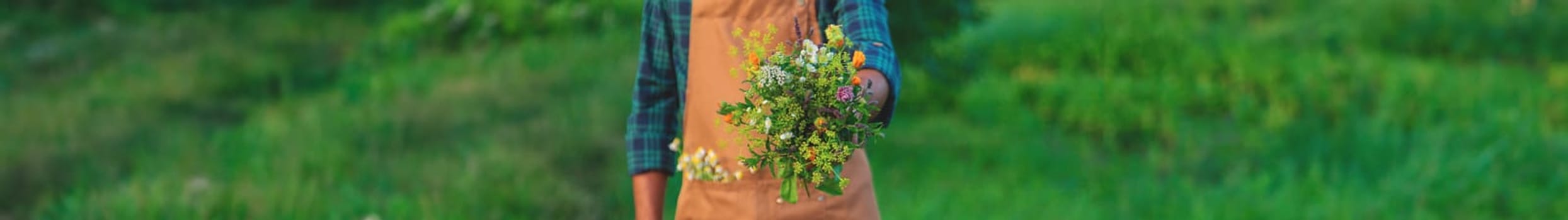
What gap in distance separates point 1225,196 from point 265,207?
155 inches

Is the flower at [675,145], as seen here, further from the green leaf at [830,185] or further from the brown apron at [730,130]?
the green leaf at [830,185]

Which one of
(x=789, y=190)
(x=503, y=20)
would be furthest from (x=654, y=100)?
(x=503, y=20)

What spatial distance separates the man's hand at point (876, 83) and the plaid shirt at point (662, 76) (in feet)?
0.52

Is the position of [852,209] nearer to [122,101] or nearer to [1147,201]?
[1147,201]

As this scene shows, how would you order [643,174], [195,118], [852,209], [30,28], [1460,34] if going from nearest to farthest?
[852,209], [643,174], [195,118], [1460,34], [30,28]

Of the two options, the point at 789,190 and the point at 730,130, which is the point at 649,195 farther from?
the point at 789,190

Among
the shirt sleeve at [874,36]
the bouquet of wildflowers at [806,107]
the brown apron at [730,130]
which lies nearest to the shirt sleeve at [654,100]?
the brown apron at [730,130]

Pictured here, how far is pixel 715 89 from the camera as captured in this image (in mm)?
2260

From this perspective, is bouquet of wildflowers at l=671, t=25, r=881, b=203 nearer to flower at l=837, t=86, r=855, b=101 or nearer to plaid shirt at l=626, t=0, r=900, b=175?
flower at l=837, t=86, r=855, b=101

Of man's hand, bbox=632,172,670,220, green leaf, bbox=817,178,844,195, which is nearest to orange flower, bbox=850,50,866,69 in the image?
green leaf, bbox=817,178,844,195

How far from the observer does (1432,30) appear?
1009 centimetres

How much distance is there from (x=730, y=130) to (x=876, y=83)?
1.01 feet

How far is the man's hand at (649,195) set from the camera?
2.48 m

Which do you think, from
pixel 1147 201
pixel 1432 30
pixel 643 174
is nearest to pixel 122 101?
pixel 1147 201
